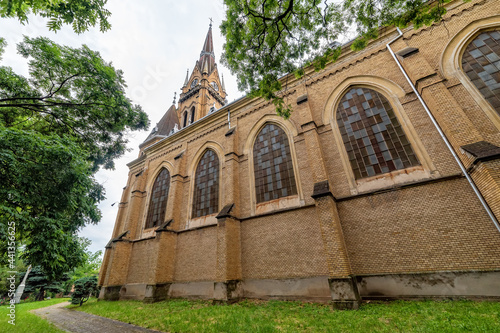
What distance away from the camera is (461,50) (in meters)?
7.81

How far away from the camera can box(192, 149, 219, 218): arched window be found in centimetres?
1197

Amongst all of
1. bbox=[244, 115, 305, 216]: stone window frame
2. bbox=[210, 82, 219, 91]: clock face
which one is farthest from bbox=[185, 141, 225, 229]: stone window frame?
bbox=[210, 82, 219, 91]: clock face

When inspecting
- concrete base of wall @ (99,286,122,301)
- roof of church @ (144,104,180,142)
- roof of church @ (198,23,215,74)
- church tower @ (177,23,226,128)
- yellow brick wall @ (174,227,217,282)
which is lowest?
concrete base of wall @ (99,286,122,301)

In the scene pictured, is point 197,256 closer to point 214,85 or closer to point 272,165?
point 272,165

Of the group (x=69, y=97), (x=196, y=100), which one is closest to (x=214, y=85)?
(x=196, y=100)

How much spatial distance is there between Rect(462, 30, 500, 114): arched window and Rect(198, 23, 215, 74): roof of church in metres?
28.1

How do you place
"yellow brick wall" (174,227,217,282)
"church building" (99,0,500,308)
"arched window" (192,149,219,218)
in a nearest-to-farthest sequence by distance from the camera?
1. "church building" (99,0,500,308)
2. "yellow brick wall" (174,227,217,282)
3. "arched window" (192,149,219,218)

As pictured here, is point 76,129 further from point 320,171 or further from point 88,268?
point 88,268

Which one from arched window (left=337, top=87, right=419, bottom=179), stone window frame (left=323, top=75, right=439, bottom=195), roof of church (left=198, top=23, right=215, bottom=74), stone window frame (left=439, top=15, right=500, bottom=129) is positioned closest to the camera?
stone window frame (left=323, top=75, right=439, bottom=195)

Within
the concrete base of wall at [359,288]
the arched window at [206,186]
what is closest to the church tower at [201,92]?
the arched window at [206,186]

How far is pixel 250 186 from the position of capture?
34.7 feet

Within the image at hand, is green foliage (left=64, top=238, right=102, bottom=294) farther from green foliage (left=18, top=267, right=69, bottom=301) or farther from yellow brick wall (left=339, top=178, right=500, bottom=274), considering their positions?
yellow brick wall (left=339, top=178, right=500, bottom=274)

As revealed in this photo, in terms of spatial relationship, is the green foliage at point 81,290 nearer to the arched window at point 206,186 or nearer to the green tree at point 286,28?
the arched window at point 206,186

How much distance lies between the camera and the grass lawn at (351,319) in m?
4.03
